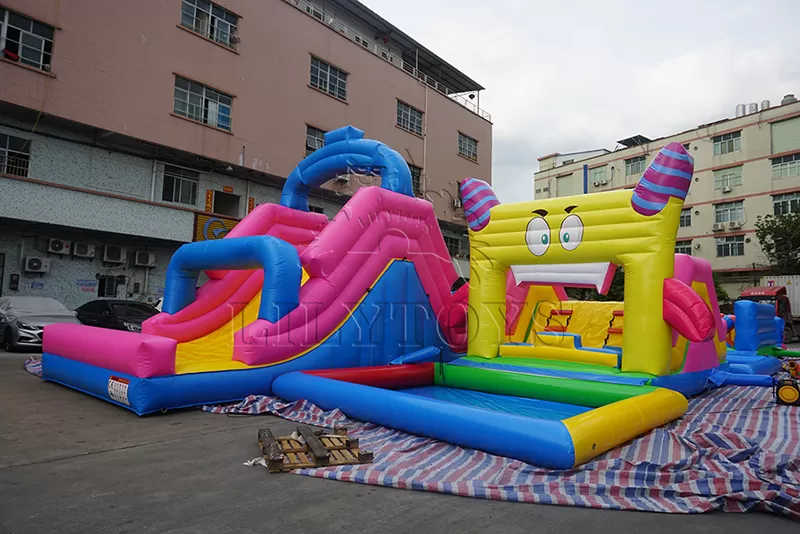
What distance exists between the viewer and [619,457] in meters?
3.57

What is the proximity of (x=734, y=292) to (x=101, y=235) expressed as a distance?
1027 inches

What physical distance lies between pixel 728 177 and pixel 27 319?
27921 millimetres

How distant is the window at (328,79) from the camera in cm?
1727

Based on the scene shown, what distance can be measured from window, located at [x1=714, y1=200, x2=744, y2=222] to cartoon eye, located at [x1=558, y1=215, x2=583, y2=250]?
2358 centimetres

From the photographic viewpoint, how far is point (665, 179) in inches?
224

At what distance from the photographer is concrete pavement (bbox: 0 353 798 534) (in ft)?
8.23

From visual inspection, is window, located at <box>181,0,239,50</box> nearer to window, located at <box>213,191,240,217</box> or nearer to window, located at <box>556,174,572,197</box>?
window, located at <box>213,191,240,217</box>

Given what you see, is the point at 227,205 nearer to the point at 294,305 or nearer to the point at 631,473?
the point at 294,305

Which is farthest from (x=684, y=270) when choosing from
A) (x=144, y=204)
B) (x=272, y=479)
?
(x=144, y=204)

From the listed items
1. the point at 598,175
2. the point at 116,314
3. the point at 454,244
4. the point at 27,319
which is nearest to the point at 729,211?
the point at 598,175

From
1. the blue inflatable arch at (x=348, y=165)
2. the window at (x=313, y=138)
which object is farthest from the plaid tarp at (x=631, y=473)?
the window at (x=313, y=138)

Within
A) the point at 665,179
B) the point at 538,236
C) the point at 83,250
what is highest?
the point at 665,179

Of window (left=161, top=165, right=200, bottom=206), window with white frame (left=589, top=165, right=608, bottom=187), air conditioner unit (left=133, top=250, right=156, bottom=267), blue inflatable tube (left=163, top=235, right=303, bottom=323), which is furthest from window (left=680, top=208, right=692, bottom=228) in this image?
blue inflatable tube (left=163, top=235, right=303, bottom=323)

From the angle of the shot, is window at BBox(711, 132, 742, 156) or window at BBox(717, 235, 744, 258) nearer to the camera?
window at BBox(717, 235, 744, 258)
